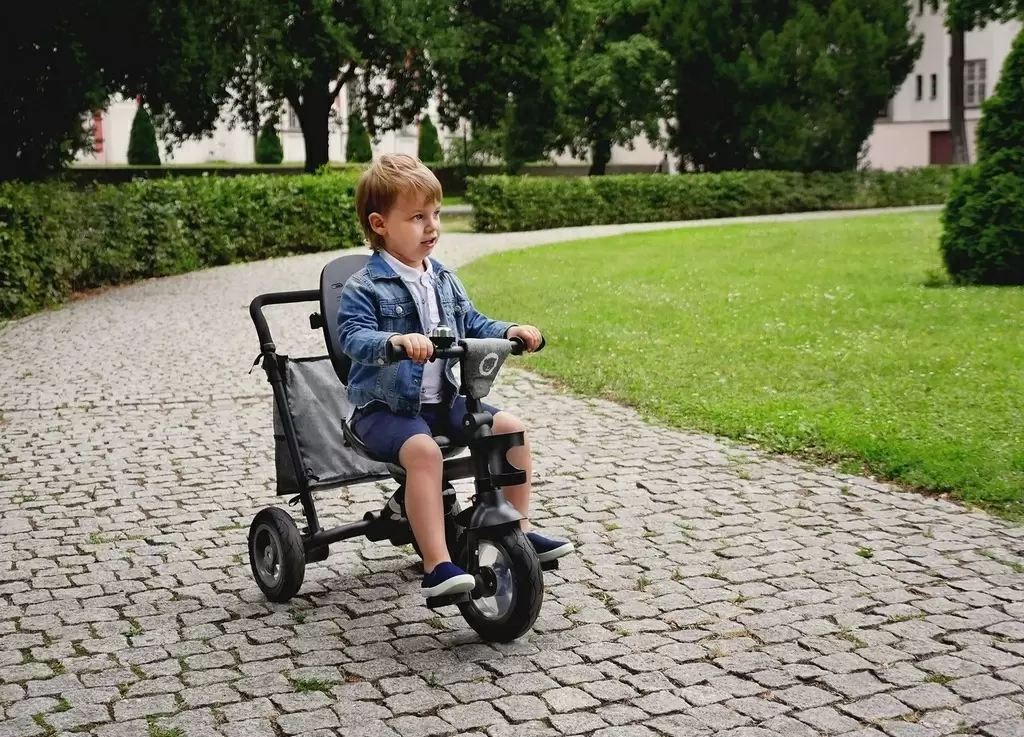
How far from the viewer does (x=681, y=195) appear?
3509 centimetres

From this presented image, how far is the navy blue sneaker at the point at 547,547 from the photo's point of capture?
4.76m

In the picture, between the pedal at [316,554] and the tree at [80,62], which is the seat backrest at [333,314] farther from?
the tree at [80,62]

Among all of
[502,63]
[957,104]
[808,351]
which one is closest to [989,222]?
[808,351]

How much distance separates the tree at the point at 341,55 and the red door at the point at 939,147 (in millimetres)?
27361

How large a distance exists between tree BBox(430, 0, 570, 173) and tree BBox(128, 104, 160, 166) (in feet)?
75.2

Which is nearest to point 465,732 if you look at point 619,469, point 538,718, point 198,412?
point 538,718

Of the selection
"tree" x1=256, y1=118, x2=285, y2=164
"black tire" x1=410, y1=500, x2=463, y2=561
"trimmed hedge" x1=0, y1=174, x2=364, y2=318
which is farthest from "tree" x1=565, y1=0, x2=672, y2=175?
"black tire" x1=410, y1=500, x2=463, y2=561

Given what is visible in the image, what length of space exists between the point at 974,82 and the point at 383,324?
53362mm

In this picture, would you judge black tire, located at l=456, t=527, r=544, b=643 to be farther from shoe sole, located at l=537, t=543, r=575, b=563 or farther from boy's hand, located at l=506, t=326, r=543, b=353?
boy's hand, located at l=506, t=326, r=543, b=353

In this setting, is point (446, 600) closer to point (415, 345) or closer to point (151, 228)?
point (415, 345)

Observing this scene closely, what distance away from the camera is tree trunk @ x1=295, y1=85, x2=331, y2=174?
33.8m

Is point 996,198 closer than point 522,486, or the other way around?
point 522,486

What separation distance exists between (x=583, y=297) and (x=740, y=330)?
12.0ft

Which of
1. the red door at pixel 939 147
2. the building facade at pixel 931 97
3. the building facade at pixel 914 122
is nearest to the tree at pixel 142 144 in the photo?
the building facade at pixel 914 122
